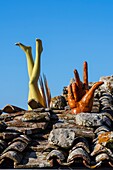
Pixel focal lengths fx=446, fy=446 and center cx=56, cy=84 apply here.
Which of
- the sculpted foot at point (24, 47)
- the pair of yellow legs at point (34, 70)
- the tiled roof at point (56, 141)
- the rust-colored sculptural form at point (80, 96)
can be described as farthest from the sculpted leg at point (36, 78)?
the tiled roof at point (56, 141)

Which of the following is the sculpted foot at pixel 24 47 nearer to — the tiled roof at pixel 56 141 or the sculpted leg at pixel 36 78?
the sculpted leg at pixel 36 78

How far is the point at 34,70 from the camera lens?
1259 cm

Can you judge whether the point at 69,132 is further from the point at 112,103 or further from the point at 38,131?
the point at 112,103

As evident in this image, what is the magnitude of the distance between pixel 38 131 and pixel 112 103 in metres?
4.12

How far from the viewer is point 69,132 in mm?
7441

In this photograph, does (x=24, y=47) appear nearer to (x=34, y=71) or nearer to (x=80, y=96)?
(x=34, y=71)

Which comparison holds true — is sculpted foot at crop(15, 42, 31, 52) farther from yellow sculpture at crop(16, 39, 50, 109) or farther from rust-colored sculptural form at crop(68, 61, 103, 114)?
rust-colored sculptural form at crop(68, 61, 103, 114)

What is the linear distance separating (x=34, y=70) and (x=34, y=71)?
1.3 inches

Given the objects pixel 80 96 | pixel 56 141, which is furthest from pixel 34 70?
pixel 56 141

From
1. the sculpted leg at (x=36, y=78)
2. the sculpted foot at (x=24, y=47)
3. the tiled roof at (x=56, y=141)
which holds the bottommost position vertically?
the tiled roof at (x=56, y=141)

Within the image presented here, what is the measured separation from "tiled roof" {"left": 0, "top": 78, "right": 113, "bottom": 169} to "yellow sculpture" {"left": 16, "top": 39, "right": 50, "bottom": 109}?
2.66 m

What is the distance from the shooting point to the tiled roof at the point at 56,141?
22.3 feet

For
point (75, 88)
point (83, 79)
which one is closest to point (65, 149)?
point (75, 88)

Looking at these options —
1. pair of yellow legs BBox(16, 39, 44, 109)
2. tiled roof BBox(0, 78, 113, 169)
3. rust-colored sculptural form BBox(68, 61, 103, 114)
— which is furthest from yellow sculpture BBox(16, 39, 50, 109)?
tiled roof BBox(0, 78, 113, 169)
